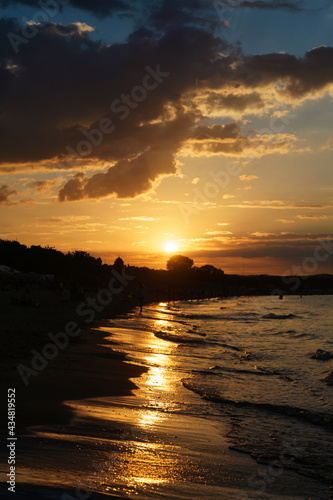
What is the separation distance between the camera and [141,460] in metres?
6.11

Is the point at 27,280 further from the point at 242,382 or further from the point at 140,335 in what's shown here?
the point at 242,382

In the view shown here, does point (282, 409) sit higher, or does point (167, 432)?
point (167, 432)

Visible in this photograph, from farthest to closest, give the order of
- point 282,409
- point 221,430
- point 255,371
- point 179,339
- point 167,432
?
point 179,339, point 255,371, point 282,409, point 221,430, point 167,432

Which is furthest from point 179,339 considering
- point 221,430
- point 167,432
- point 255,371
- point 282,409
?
point 167,432

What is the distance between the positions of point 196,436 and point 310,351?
1599 cm

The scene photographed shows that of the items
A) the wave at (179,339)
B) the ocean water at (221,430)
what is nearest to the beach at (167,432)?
the ocean water at (221,430)

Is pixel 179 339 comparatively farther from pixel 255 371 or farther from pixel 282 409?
pixel 282 409

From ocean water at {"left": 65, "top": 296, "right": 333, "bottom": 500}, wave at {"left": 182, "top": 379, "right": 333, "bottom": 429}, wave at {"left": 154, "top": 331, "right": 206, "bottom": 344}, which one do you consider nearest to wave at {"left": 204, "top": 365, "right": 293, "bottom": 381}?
ocean water at {"left": 65, "top": 296, "right": 333, "bottom": 500}

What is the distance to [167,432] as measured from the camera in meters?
7.68

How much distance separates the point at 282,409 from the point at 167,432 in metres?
3.65

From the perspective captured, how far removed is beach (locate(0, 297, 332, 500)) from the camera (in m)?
5.39

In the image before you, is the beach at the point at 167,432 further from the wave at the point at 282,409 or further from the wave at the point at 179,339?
the wave at the point at 179,339

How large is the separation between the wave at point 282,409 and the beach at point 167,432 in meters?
0.02

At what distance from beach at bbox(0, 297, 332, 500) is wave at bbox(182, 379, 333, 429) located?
0.02 metres
